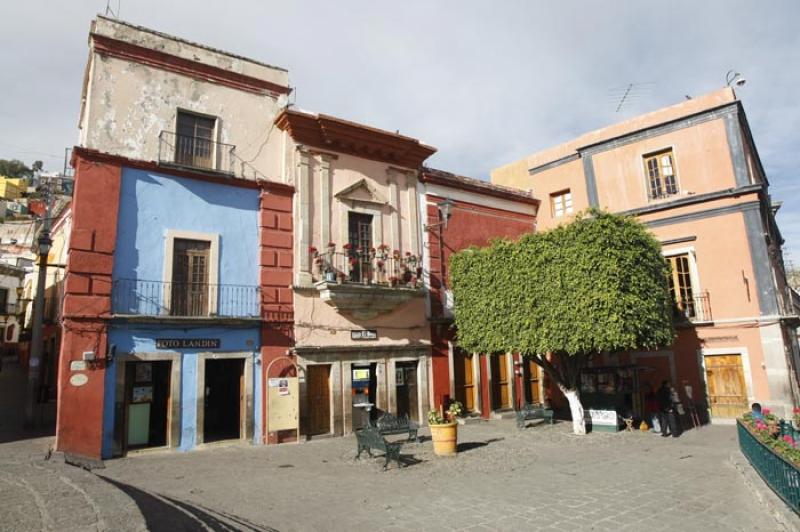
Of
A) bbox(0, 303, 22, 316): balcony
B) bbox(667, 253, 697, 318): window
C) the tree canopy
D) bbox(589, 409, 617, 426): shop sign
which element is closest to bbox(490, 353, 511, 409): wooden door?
bbox(589, 409, 617, 426): shop sign

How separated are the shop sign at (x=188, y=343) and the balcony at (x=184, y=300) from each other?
2.01 ft

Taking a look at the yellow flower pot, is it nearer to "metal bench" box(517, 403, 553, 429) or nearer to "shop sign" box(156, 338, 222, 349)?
"metal bench" box(517, 403, 553, 429)

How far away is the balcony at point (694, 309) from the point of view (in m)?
17.5

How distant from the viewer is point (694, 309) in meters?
17.8

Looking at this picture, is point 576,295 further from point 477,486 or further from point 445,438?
point 477,486

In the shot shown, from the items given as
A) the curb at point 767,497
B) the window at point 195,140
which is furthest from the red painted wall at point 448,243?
the curb at point 767,497

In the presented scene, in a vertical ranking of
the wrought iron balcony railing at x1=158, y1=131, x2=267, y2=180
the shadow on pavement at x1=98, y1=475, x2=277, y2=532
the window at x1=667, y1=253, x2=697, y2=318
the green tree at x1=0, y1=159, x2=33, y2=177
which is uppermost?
the green tree at x1=0, y1=159, x2=33, y2=177

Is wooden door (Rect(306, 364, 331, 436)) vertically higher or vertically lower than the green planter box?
higher

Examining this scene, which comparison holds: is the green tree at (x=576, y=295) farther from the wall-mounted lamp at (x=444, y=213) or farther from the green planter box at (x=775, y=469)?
the green planter box at (x=775, y=469)

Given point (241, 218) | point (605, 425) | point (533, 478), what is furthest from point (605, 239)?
point (241, 218)

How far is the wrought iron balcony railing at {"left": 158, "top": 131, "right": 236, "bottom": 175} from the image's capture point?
45.0ft

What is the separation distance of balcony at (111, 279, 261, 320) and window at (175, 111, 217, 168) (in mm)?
3502

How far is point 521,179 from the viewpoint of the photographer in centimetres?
2391

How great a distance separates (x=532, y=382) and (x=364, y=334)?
26.2 ft
